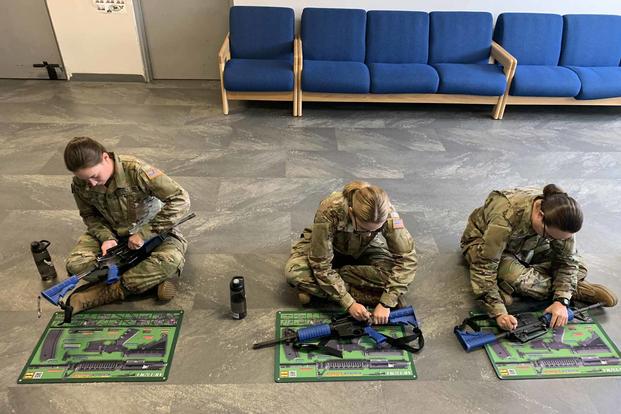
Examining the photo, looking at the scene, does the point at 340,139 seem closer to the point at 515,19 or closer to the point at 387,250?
the point at 387,250

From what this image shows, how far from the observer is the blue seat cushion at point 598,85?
14.6ft

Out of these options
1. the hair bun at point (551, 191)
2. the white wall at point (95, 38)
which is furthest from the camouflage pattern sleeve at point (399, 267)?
the white wall at point (95, 38)

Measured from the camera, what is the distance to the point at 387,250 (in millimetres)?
2490

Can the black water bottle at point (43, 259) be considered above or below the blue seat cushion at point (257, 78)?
below

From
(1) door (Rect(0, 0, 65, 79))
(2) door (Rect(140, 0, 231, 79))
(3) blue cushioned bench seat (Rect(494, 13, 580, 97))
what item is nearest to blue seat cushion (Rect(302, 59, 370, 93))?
(2) door (Rect(140, 0, 231, 79))

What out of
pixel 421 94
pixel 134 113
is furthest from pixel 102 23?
pixel 421 94

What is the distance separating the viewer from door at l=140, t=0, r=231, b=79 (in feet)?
16.2

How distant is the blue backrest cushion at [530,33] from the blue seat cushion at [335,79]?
1653 millimetres

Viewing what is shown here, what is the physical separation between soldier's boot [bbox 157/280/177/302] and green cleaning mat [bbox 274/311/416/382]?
23.9 inches

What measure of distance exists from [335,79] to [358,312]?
2.74 m

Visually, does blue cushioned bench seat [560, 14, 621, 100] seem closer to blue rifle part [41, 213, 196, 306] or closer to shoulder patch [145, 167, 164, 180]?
shoulder patch [145, 167, 164, 180]

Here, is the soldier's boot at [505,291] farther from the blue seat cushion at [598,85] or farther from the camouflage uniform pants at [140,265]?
the blue seat cushion at [598,85]

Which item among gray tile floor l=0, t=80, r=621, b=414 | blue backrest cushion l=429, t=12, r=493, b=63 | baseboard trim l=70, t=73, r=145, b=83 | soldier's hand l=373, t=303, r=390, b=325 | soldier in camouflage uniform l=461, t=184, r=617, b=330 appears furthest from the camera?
baseboard trim l=70, t=73, r=145, b=83

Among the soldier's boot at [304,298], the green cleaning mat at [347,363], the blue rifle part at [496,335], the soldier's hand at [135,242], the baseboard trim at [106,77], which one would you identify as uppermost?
the soldier's hand at [135,242]
